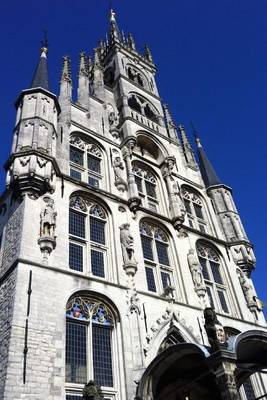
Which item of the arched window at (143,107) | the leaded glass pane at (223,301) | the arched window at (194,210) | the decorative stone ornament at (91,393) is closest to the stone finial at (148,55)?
the arched window at (143,107)

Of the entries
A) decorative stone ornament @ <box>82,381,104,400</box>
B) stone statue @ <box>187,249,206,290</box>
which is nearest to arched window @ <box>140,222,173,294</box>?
stone statue @ <box>187,249,206,290</box>

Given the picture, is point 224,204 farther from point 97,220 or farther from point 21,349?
point 21,349

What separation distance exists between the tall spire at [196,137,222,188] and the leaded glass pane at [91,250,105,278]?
463 inches

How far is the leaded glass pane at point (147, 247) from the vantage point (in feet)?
Answer: 60.0

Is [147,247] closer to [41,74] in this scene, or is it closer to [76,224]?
[76,224]

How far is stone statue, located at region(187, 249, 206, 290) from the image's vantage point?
1816 centimetres

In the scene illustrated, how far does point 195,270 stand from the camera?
60.9 ft

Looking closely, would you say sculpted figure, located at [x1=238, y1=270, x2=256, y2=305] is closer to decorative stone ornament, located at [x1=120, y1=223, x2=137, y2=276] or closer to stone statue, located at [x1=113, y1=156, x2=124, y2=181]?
decorative stone ornament, located at [x1=120, y1=223, x2=137, y2=276]

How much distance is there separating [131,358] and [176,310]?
11.4ft

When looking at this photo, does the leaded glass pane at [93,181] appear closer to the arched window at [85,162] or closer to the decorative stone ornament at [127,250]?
the arched window at [85,162]

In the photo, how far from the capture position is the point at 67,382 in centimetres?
1209

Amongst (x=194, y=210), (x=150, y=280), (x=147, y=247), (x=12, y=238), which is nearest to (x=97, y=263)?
(x=150, y=280)

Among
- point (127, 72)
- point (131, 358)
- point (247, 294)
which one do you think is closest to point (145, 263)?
point (131, 358)

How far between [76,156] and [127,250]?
19.6 ft
